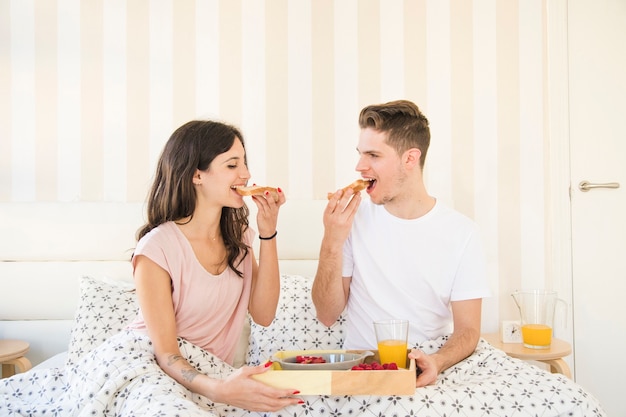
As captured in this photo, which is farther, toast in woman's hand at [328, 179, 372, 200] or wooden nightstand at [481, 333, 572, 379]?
wooden nightstand at [481, 333, 572, 379]

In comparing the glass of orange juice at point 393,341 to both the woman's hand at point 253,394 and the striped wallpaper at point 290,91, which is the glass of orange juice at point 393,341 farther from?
the striped wallpaper at point 290,91

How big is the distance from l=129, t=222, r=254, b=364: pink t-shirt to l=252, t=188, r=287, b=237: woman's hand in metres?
0.17

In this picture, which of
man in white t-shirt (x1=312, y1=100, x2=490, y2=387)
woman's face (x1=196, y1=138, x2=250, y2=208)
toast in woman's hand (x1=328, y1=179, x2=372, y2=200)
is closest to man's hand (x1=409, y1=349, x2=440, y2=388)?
man in white t-shirt (x1=312, y1=100, x2=490, y2=387)

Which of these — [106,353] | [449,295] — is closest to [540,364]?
[449,295]

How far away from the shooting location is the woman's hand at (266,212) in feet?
6.64

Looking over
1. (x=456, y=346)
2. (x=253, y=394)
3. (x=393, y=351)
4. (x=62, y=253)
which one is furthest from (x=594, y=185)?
(x=62, y=253)

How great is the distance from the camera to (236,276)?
6.70 feet

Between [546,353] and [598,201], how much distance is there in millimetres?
892

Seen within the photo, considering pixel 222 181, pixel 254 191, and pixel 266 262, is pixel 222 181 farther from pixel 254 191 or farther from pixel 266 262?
pixel 266 262

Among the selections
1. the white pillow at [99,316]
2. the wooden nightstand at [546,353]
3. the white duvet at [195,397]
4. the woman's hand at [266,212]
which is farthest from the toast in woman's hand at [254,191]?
the wooden nightstand at [546,353]

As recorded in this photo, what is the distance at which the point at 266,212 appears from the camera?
80.4 inches

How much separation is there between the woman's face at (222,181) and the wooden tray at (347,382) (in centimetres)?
64

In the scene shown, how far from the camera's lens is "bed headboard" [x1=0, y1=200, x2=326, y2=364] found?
9.10ft

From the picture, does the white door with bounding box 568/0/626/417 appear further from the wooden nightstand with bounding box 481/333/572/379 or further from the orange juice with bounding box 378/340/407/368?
the orange juice with bounding box 378/340/407/368
